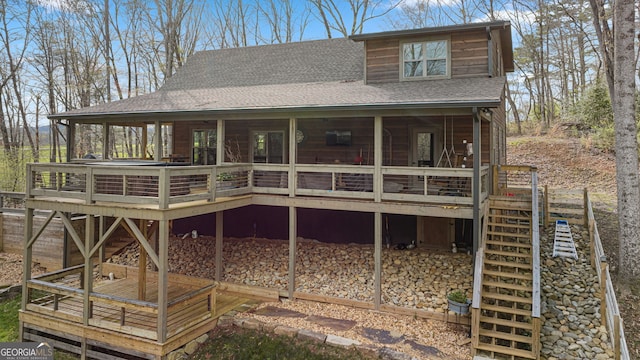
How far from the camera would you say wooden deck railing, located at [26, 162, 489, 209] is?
737 cm

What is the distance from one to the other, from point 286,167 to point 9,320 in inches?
304

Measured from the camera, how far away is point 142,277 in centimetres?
835

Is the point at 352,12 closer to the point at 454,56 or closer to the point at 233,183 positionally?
the point at 454,56

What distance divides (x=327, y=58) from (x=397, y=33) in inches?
138

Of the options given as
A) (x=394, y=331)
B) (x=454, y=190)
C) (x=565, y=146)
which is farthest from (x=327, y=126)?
(x=565, y=146)

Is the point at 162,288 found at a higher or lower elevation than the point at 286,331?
higher

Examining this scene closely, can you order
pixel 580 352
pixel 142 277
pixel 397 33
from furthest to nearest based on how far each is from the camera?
pixel 397 33 < pixel 142 277 < pixel 580 352

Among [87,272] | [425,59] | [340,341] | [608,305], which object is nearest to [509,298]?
[608,305]

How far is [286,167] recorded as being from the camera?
9234 mm

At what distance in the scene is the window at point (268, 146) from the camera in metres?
12.4

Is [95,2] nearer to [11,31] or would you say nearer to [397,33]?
[11,31]

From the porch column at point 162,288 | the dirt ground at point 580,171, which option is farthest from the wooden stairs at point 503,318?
the porch column at point 162,288

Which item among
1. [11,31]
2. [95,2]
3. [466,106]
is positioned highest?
[95,2]

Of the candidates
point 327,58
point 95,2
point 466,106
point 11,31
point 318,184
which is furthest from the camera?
point 95,2
